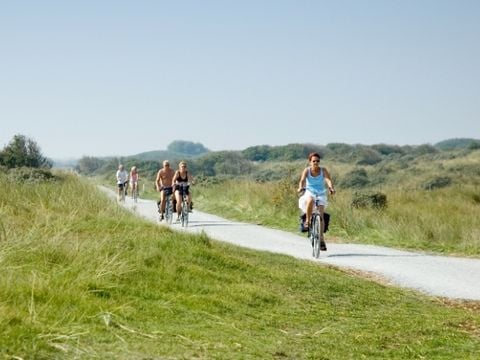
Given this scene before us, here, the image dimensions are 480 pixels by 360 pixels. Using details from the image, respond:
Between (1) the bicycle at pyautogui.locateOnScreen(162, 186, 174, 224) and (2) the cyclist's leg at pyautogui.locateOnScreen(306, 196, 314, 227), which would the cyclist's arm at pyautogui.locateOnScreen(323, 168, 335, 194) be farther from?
(1) the bicycle at pyautogui.locateOnScreen(162, 186, 174, 224)

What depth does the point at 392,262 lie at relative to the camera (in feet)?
46.7

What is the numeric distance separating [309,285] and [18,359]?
5671 millimetres

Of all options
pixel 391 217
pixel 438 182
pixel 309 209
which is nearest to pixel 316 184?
pixel 309 209

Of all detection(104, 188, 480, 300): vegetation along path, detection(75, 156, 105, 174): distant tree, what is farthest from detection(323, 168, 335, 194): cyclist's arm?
detection(75, 156, 105, 174): distant tree

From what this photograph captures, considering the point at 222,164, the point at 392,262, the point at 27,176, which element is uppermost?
the point at 222,164

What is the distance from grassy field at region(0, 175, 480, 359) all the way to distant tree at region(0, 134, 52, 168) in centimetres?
3192

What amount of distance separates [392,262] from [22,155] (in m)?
33.0

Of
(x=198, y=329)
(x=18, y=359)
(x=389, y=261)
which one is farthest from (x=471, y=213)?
(x=18, y=359)

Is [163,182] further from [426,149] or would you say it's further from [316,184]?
[426,149]

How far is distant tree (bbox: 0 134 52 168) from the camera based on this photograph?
41906 mm

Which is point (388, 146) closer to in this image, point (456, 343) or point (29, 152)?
point (29, 152)

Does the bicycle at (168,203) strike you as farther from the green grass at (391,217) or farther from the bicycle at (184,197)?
the green grass at (391,217)

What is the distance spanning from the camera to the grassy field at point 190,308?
545cm

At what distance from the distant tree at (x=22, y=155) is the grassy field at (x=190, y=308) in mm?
31924
